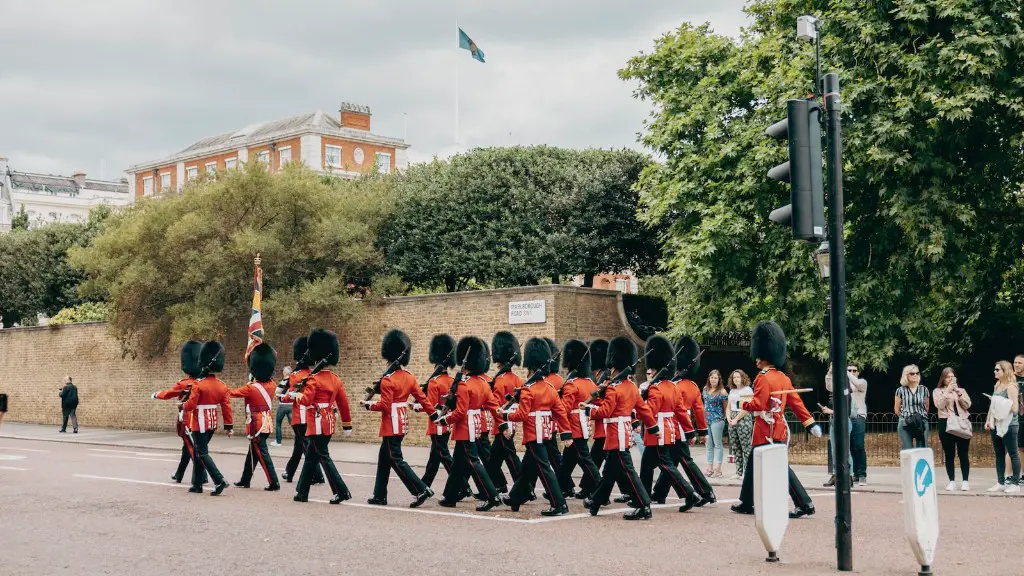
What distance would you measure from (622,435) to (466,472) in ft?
7.07

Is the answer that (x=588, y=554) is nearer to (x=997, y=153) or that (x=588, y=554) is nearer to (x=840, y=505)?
(x=840, y=505)

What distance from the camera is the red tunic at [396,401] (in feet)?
43.3

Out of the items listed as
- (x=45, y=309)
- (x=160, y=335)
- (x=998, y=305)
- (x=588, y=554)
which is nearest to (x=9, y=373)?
(x=45, y=309)

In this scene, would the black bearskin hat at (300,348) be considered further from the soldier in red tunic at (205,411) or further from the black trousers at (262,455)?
the black trousers at (262,455)

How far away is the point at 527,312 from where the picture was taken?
23781 millimetres

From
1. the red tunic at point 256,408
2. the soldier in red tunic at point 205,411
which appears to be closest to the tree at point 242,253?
the soldier in red tunic at point 205,411

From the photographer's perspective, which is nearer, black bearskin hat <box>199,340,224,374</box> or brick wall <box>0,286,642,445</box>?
black bearskin hat <box>199,340,224,374</box>

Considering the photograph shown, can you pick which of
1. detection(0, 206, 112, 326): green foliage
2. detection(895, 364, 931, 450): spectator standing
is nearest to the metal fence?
detection(895, 364, 931, 450): spectator standing

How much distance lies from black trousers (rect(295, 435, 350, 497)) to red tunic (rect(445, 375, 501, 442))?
1607 millimetres

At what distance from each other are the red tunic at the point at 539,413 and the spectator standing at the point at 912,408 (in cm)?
537

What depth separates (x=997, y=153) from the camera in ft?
63.7

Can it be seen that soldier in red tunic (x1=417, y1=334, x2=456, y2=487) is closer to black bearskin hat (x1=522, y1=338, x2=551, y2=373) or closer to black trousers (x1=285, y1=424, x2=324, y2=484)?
black bearskin hat (x1=522, y1=338, x2=551, y2=373)

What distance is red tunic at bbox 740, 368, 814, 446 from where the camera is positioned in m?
12.0

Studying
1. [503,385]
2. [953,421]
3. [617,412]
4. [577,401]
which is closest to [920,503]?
[617,412]
